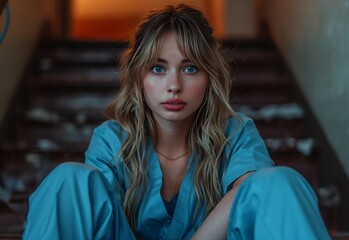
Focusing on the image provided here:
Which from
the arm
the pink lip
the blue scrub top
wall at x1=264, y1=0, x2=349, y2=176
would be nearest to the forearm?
the arm

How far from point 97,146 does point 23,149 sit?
123 centimetres

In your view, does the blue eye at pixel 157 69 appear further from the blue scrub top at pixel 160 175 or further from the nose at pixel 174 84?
the blue scrub top at pixel 160 175

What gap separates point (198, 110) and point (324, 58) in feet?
Answer: 4.00

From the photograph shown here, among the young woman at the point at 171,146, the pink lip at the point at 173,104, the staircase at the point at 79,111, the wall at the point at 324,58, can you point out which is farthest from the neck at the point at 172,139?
the wall at the point at 324,58

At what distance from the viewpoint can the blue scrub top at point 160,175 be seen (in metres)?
1.55

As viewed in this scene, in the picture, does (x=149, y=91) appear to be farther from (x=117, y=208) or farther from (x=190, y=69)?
(x=117, y=208)

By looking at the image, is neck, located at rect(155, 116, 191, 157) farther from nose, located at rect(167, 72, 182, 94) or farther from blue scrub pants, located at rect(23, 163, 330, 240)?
blue scrub pants, located at rect(23, 163, 330, 240)

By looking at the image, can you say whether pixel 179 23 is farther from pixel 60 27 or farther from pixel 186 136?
pixel 60 27

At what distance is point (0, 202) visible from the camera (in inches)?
86.7

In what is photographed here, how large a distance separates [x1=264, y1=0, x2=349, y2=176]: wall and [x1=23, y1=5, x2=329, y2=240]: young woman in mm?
857

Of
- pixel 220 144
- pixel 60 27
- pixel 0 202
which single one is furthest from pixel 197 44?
pixel 60 27

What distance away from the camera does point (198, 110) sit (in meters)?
1.67

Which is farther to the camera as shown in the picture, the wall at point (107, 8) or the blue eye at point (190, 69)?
the wall at point (107, 8)

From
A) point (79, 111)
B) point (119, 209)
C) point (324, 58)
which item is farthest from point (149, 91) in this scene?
point (79, 111)
